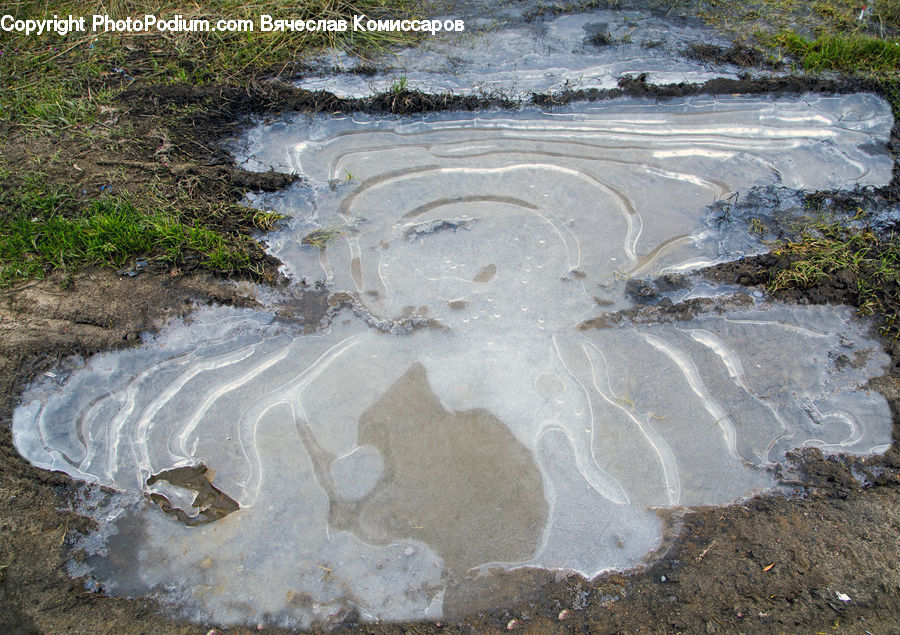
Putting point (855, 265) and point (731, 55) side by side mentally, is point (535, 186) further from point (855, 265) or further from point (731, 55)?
point (731, 55)

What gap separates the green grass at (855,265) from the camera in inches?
127

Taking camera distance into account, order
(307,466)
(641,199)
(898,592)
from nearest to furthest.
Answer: (898,592)
(307,466)
(641,199)

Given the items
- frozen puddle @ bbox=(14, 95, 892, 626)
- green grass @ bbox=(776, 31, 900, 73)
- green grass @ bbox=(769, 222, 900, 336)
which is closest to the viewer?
frozen puddle @ bbox=(14, 95, 892, 626)

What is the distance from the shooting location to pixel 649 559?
248 cm

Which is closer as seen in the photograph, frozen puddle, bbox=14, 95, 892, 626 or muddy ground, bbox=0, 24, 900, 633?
muddy ground, bbox=0, 24, 900, 633

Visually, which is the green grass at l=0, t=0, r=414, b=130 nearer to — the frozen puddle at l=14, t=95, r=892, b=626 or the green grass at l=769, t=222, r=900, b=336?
the frozen puddle at l=14, t=95, r=892, b=626

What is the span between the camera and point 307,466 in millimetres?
A: 2760

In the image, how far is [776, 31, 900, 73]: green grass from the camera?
4.45 metres

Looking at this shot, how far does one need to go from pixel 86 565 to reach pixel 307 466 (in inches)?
39.6

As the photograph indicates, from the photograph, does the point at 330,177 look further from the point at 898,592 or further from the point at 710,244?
the point at 898,592

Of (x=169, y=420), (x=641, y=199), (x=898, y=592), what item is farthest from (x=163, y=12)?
(x=898, y=592)

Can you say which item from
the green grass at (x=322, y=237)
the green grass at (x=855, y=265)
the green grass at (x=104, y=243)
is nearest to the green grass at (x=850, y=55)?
the green grass at (x=855, y=265)

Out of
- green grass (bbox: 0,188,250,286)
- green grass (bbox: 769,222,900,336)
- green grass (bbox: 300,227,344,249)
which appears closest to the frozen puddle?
green grass (bbox: 300,227,344,249)

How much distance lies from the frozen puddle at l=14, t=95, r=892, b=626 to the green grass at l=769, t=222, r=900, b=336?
0.62 feet
